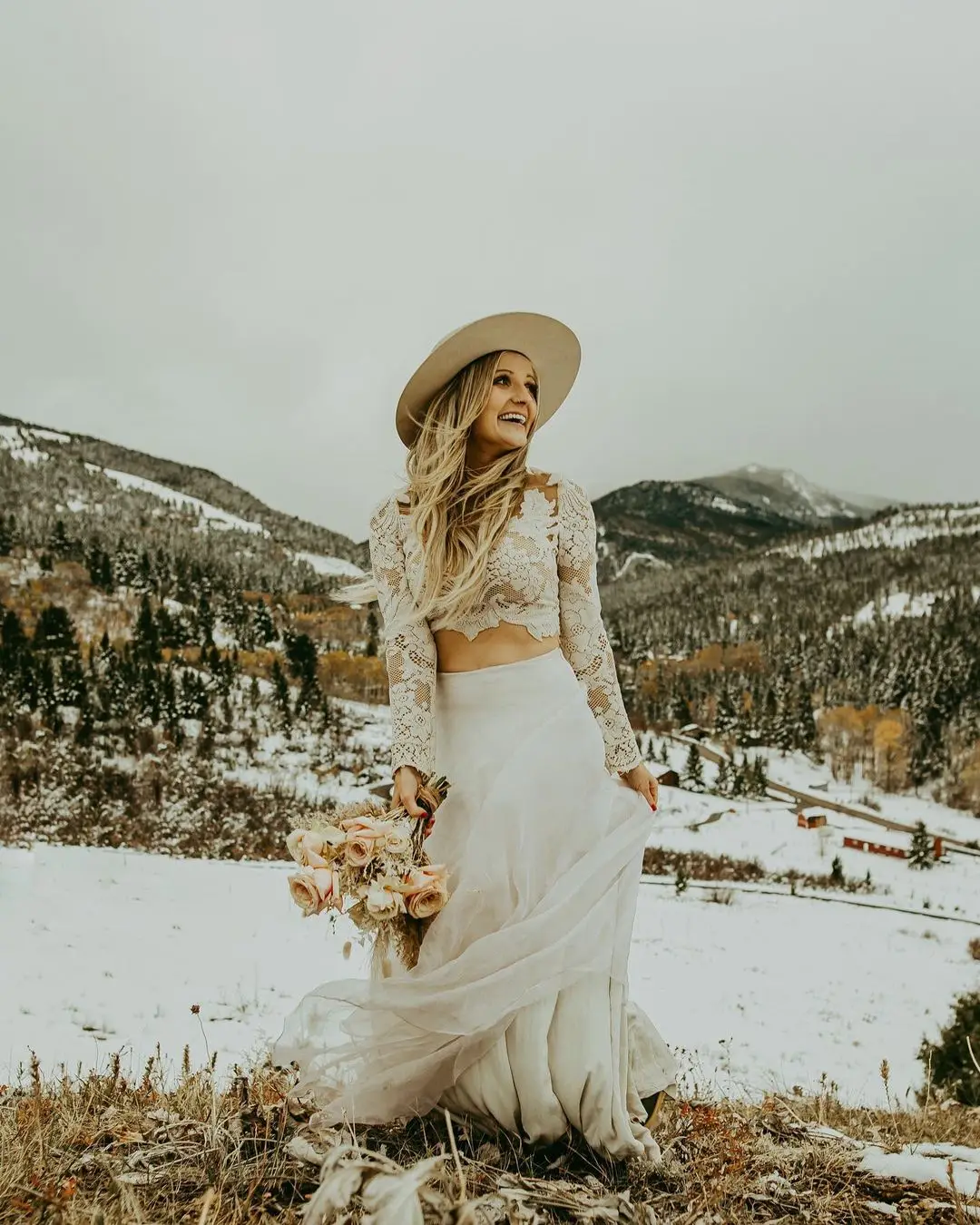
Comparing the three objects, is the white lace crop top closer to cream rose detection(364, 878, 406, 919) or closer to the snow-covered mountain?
cream rose detection(364, 878, 406, 919)

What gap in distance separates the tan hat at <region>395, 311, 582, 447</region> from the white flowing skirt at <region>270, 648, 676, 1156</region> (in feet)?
3.89

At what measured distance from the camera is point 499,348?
3.12 metres

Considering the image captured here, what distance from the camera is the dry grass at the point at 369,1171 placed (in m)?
2.07

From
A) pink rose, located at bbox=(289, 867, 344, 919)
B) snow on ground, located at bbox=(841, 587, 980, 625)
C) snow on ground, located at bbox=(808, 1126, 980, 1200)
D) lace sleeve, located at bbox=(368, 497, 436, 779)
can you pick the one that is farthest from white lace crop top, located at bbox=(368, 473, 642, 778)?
snow on ground, located at bbox=(841, 587, 980, 625)

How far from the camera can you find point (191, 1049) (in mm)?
6203

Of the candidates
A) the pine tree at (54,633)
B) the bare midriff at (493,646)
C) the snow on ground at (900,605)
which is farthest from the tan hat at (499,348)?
the snow on ground at (900,605)

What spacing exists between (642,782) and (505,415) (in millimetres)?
1616

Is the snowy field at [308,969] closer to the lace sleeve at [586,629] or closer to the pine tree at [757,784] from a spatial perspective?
the lace sleeve at [586,629]

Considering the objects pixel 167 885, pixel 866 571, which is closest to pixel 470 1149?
pixel 167 885

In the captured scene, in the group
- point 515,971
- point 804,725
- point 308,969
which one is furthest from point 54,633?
point 804,725

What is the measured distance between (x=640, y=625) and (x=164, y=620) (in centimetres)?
9166

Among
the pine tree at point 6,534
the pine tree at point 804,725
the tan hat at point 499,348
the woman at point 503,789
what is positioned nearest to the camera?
the woman at point 503,789

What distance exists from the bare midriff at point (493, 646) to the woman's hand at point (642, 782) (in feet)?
2.09

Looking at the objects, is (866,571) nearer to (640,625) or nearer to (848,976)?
(640,625)
